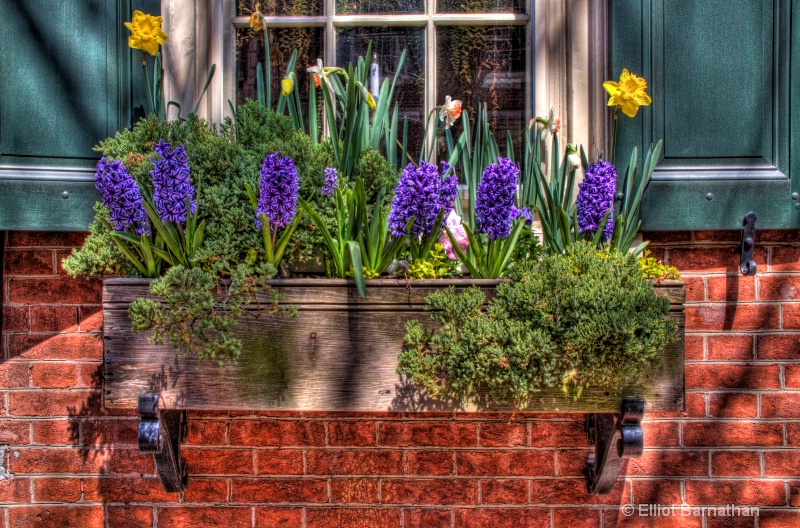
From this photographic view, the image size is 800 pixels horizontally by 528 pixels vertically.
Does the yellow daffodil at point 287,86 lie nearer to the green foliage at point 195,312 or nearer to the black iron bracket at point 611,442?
the green foliage at point 195,312

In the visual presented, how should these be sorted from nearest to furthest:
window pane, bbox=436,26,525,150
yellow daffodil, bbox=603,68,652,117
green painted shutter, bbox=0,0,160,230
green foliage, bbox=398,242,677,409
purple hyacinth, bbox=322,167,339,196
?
green foliage, bbox=398,242,677,409
purple hyacinth, bbox=322,167,339,196
yellow daffodil, bbox=603,68,652,117
green painted shutter, bbox=0,0,160,230
window pane, bbox=436,26,525,150

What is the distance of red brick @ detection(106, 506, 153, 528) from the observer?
200cm

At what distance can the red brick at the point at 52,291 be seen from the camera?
1.97m

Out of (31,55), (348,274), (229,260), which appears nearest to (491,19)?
(348,274)

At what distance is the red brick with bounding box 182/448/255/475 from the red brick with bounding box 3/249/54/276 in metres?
0.70

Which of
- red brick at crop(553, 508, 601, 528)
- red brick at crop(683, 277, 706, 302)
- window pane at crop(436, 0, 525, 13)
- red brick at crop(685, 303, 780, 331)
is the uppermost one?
window pane at crop(436, 0, 525, 13)

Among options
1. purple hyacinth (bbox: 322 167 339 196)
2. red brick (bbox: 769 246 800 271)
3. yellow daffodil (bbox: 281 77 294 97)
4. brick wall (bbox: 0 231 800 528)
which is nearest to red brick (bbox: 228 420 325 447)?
brick wall (bbox: 0 231 800 528)

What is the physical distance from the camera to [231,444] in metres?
2.00

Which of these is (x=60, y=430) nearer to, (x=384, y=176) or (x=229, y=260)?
(x=229, y=260)

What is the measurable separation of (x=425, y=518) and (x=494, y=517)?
8.3 inches

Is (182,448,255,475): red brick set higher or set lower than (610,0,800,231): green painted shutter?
lower

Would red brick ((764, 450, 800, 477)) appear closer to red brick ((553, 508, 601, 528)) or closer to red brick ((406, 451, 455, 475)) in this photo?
red brick ((553, 508, 601, 528))

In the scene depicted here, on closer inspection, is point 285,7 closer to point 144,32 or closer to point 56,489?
point 144,32

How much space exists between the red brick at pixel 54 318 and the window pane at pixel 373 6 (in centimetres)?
126
